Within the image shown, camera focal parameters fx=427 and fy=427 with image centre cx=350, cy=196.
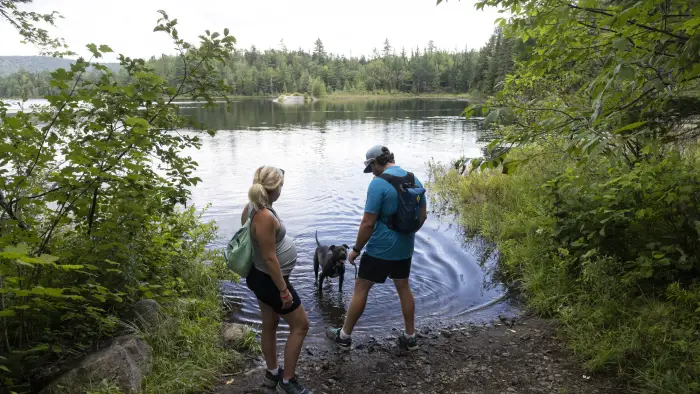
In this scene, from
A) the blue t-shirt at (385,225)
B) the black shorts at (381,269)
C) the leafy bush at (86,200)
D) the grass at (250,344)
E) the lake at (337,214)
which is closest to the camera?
the leafy bush at (86,200)

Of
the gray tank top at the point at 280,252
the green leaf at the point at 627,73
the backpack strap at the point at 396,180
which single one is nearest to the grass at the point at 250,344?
the gray tank top at the point at 280,252

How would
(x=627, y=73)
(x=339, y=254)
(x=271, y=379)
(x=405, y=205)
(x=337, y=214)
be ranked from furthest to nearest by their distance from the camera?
(x=337, y=214)
(x=339, y=254)
(x=405, y=205)
(x=271, y=379)
(x=627, y=73)

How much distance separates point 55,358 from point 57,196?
4.37 feet

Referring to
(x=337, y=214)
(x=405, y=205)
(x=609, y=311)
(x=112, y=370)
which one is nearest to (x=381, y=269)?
(x=405, y=205)

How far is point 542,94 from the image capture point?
30.8 ft

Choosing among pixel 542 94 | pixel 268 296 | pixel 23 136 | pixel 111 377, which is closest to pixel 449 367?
pixel 268 296

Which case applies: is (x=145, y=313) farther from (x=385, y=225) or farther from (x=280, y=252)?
(x=385, y=225)

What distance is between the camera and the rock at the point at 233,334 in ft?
15.0

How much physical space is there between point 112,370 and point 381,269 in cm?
241

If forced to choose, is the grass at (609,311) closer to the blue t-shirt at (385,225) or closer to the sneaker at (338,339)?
the blue t-shirt at (385,225)

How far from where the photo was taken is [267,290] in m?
3.38

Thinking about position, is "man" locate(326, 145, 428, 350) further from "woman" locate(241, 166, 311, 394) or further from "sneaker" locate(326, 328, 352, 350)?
"woman" locate(241, 166, 311, 394)

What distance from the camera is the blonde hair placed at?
3.15m

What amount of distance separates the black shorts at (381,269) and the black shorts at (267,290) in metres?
1.02
